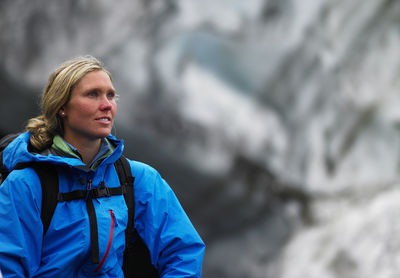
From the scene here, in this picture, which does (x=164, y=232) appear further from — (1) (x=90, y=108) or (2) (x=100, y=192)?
(1) (x=90, y=108)

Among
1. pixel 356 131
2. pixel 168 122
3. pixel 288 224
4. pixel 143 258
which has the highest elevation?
pixel 356 131

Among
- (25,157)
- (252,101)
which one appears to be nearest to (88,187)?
(25,157)

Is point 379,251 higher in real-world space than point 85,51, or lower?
lower

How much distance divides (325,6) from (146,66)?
115cm

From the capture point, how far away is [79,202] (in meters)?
1.17

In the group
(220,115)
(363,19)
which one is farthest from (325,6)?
(220,115)

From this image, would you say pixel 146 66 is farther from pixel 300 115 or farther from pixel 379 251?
pixel 379 251

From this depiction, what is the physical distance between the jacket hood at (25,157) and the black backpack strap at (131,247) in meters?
0.06

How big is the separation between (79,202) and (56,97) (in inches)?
10.0

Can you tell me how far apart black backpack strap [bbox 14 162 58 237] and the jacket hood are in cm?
2

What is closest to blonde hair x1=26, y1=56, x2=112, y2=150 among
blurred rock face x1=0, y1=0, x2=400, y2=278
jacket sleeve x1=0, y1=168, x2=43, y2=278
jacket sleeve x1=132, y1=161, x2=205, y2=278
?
jacket sleeve x1=0, y1=168, x2=43, y2=278

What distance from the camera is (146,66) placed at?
314cm

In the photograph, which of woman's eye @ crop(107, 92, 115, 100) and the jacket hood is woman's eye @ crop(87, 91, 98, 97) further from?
the jacket hood

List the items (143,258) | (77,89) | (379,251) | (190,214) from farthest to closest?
(190,214), (379,251), (143,258), (77,89)
